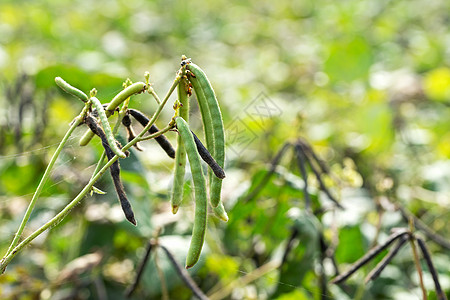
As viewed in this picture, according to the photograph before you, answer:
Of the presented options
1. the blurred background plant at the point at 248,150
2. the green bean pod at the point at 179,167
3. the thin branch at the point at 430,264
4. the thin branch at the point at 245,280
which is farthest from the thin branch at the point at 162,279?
the thin branch at the point at 430,264

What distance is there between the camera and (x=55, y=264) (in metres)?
1.44

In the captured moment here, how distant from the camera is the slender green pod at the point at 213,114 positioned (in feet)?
2.22

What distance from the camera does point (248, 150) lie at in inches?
80.6

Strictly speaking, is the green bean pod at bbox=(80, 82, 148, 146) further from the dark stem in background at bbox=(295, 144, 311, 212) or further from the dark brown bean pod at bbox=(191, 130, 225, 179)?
the dark stem in background at bbox=(295, 144, 311, 212)

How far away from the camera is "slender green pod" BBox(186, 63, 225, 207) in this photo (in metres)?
0.68

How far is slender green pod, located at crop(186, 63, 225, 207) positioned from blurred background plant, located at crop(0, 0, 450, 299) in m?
0.27

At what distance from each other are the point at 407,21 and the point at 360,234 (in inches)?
128

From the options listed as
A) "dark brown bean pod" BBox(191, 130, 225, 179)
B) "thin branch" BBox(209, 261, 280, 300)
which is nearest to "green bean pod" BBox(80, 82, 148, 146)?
"dark brown bean pod" BBox(191, 130, 225, 179)

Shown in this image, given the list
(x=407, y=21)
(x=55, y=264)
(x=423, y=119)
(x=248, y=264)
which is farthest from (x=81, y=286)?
(x=407, y=21)

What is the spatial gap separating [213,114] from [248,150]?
53.6 inches

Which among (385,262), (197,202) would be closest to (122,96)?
(197,202)

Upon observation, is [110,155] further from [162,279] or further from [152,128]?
[162,279]

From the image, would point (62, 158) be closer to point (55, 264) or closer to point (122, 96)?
point (122, 96)

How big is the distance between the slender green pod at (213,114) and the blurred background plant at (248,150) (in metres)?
0.27
